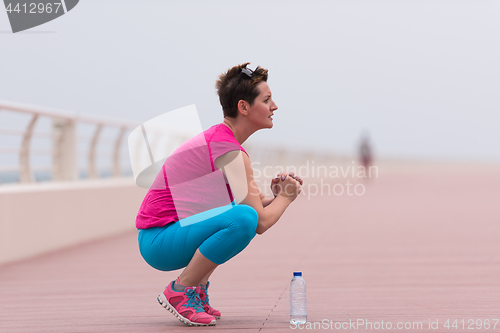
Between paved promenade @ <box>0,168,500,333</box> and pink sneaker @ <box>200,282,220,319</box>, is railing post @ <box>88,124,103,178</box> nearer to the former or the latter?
paved promenade @ <box>0,168,500,333</box>

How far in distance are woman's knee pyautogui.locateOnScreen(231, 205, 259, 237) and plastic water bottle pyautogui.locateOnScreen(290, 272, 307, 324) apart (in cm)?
40

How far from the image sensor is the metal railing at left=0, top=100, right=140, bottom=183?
804 centimetres

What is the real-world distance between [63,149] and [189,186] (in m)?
5.56

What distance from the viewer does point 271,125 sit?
409 cm

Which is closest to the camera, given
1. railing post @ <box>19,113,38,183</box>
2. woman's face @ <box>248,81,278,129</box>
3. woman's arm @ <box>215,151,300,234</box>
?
woman's arm @ <box>215,151,300,234</box>

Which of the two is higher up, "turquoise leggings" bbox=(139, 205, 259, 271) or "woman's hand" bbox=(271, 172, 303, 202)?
"woman's hand" bbox=(271, 172, 303, 202)

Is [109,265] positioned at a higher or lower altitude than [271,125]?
lower

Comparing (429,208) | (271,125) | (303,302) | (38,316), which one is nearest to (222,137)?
(271,125)

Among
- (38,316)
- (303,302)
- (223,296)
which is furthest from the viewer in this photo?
(223,296)

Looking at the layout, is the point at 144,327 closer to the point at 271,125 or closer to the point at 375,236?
the point at 271,125

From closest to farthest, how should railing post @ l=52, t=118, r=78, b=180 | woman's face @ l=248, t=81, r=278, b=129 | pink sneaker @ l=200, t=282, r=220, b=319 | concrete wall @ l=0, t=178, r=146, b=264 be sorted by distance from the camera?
woman's face @ l=248, t=81, r=278, b=129, pink sneaker @ l=200, t=282, r=220, b=319, concrete wall @ l=0, t=178, r=146, b=264, railing post @ l=52, t=118, r=78, b=180

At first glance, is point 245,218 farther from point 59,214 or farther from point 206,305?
point 59,214

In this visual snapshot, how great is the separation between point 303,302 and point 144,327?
34.4 inches

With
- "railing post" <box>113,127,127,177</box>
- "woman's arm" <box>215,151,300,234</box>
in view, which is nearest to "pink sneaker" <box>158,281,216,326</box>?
"woman's arm" <box>215,151,300,234</box>
